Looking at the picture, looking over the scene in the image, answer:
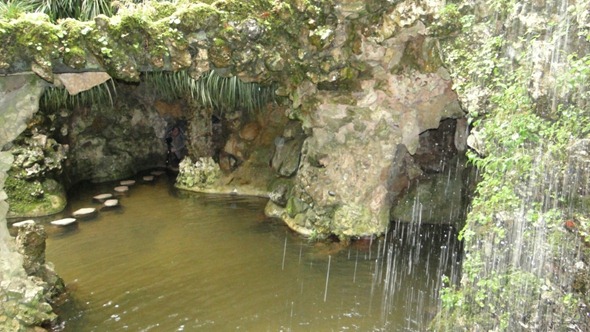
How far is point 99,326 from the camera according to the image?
6508 mm

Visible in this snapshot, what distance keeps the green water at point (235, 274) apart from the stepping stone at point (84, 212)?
0.24 m

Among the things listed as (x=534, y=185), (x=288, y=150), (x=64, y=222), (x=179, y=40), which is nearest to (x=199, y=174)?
(x=288, y=150)

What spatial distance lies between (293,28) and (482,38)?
2843 mm

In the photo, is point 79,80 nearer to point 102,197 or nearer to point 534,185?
point 102,197

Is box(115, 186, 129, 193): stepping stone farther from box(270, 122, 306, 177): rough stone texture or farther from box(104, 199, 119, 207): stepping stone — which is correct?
box(270, 122, 306, 177): rough stone texture

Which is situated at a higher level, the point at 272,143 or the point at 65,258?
the point at 272,143

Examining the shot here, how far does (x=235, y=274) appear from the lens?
7.99 meters

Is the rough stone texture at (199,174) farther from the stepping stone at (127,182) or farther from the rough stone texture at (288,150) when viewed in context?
the rough stone texture at (288,150)

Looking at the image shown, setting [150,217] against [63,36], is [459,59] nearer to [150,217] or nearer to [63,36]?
[63,36]

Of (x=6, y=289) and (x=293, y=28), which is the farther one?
(x=293, y=28)

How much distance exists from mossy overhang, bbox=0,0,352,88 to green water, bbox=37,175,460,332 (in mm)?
3201

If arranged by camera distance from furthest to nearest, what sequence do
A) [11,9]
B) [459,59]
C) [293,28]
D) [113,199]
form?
[113,199], [293,28], [459,59], [11,9]

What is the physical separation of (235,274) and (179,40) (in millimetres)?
3754

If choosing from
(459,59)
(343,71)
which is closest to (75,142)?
(343,71)
